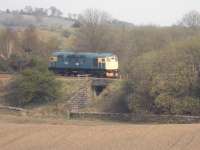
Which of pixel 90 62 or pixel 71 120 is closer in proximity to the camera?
pixel 71 120

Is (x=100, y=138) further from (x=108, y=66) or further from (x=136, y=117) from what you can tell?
(x=108, y=66)

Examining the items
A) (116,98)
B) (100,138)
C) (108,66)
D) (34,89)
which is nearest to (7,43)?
(108,66)

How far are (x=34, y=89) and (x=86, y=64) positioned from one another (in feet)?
32.2

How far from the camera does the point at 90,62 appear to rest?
60656 millimetres

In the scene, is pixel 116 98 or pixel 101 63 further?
pixel 101 63

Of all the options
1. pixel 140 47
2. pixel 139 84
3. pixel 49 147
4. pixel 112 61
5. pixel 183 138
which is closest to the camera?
pixel 49 147

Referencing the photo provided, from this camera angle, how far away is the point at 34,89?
52.5m

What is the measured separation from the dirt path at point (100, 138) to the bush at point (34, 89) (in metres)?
21.4

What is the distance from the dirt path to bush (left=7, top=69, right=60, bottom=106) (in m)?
21.4

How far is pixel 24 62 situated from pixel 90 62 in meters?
8.02

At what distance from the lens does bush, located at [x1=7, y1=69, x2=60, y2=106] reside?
172 ft

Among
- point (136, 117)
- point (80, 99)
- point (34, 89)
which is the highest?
point (34, 89)

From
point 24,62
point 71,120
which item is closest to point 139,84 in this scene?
point 71,120

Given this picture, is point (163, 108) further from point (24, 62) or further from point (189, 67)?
point (24, 62)
